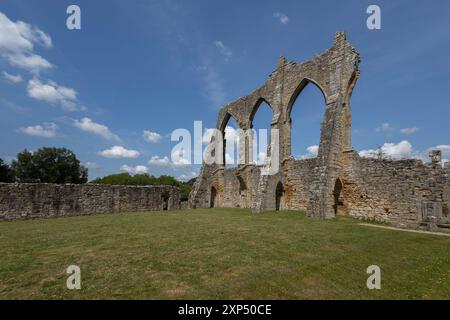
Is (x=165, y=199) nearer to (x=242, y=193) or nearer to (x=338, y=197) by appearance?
(x=242, y=193)

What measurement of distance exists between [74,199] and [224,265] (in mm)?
14619

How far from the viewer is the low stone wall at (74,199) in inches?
572

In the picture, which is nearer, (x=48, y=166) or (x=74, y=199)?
(x=74, y=199)

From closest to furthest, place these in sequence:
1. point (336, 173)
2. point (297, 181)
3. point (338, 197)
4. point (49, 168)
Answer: point (336, 173), point (338, 197), point (297, 181), point (49, 168)

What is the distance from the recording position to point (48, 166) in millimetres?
42031

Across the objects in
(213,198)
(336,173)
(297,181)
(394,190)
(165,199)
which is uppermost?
(336,173)

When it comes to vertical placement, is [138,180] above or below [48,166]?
below

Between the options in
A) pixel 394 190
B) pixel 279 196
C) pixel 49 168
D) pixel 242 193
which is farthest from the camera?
pixel 49 168

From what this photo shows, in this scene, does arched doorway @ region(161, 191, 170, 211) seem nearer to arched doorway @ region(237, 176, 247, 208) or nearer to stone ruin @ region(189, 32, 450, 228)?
arched doorway @ region(237, 176, 247, 208)

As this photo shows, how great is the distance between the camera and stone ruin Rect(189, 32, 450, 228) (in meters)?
11.5

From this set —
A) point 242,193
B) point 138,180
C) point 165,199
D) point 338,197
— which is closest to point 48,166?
point 138,180

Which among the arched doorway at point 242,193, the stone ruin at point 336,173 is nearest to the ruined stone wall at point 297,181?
the stone ruin at point 336,173
